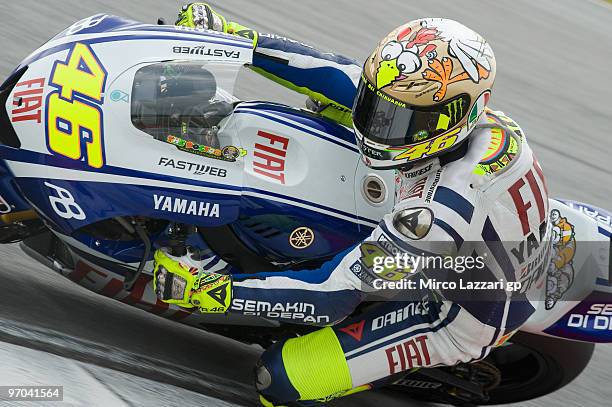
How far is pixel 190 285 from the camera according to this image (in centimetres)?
376

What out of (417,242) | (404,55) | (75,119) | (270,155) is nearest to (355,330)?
(417,242)

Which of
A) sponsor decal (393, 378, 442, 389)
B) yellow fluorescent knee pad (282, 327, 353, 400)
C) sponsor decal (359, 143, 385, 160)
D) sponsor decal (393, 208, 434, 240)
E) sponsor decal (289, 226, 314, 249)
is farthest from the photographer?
sponsor decal (393, 378, 442, 389)

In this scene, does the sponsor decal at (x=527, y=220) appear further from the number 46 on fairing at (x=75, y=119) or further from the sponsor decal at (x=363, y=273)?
the number 46 on fairing at (x=75, y=119)

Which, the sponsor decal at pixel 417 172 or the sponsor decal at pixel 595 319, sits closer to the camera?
the sponsor decal at pixel 417 172

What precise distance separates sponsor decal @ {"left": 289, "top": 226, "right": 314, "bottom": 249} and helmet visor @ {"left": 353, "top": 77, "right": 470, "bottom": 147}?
555mm

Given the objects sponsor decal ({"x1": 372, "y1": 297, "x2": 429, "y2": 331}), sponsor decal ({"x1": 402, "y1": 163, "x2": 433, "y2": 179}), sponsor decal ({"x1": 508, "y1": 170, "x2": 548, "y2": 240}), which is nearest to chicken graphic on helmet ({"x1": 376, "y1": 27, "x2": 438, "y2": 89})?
sponsor decal ({"x1": 402, "y1": 163, "x2": 433, "y2": 179})

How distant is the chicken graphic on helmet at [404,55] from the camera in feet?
12.1

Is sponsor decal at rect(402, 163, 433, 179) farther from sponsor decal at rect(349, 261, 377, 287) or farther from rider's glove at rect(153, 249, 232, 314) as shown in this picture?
rider's glove at rect(153, 249, 232, 314)

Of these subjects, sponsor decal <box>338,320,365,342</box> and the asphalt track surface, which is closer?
sponsor decal <box>338,320,365,342</box>

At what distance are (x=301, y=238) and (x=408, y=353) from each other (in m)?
0.70

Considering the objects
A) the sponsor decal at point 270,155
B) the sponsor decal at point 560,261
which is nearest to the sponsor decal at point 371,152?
the sponsor decal at point 270,155

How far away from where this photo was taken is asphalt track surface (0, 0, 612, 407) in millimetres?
4340

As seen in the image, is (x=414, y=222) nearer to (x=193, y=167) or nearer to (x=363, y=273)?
(x=363, y=273)

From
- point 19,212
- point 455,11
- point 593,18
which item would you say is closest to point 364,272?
point 19,212
